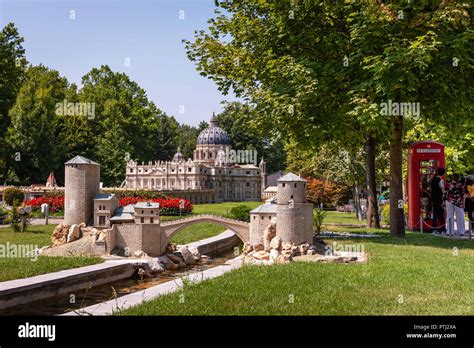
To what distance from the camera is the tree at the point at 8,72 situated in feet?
211

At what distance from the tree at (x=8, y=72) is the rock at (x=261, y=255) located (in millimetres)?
47508

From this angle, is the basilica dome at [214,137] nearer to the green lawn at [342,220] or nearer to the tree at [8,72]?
the tree at [8,72]

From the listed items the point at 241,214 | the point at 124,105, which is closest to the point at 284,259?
the point at 241,214

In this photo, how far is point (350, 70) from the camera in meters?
21.4

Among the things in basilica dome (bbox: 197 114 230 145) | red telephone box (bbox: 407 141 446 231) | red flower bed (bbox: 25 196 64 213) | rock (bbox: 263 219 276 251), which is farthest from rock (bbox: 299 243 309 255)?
basilica dome (bbox: 197 114 230 145)

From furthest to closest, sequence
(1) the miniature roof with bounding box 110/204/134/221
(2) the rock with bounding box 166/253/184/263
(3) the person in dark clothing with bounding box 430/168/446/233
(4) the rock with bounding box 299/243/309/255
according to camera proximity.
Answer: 1. (1) the miniature roof with bounding box 110/204/134/221
2. (2) the rock with bounding box 166/253/184/263
3. (3) the person in dark clothing with bounding box 430/168/446/233
4. (4) the rock with bounding box 299/243/309/255

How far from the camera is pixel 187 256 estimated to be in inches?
1041

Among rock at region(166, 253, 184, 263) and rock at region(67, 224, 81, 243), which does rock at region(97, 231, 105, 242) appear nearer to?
rock at region(67, 224, 81, 243)

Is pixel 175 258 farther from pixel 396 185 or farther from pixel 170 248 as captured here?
pixel 396 185

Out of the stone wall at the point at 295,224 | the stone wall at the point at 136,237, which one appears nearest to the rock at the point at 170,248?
the stone wall at the point at 136,237

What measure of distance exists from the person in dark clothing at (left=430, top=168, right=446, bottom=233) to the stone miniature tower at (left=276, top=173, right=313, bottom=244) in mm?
7060

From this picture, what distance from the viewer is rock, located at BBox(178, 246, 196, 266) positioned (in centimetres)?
2621

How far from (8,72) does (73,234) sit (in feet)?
163
